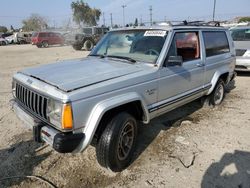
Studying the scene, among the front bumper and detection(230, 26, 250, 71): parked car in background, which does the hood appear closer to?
the front bumper

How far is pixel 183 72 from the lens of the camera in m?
4.15

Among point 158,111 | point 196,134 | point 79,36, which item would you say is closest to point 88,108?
point 158,111

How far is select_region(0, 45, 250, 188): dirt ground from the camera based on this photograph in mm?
3158

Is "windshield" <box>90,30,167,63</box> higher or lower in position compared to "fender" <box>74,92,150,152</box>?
higher

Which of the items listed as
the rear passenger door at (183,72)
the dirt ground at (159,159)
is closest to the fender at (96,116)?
the dirt ground at (159,159)

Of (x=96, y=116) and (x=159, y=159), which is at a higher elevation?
(x=96, y=116)

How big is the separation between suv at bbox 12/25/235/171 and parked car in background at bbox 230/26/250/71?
416 centimetres

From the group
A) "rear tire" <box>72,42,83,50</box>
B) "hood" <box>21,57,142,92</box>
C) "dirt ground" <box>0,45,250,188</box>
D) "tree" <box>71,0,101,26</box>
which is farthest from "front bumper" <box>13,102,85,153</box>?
"tree" <box>71,0,101,26</box>

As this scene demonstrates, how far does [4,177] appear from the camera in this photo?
3201 mm

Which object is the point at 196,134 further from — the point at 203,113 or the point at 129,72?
the point at 129,72

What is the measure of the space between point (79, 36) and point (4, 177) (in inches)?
787

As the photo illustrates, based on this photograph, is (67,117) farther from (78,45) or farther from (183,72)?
(78,45)

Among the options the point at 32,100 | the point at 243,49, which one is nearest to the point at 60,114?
the point at 32,100

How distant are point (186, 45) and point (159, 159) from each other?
2304 millimetres
